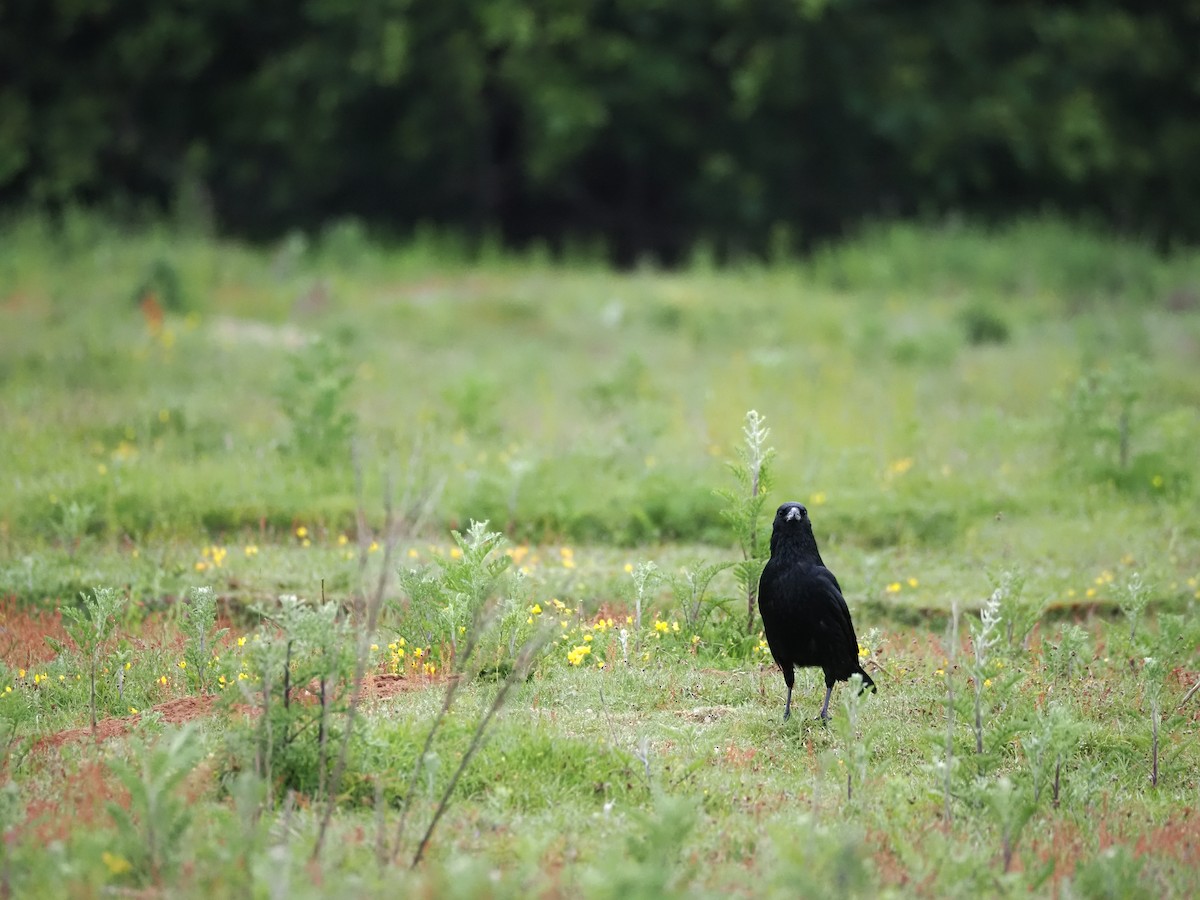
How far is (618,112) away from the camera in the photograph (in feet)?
86.7

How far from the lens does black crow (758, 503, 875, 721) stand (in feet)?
19.6

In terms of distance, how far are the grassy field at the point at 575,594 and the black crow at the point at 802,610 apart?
31 cm

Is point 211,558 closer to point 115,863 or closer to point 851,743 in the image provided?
point 115,863

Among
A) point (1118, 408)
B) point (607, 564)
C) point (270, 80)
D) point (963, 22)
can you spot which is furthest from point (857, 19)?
point (607, 564)

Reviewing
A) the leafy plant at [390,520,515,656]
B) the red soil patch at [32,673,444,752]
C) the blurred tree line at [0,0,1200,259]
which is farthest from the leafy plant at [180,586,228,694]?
the blurred tree line at [0,0,1200,259]

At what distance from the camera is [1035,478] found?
413 inches

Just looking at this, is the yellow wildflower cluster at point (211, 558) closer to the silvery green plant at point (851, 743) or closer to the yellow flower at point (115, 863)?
the yellow flower at point (115, 863)

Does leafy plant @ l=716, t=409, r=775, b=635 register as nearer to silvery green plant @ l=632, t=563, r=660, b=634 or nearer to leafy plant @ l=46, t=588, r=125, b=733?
silvery green plant @ l=632, t=563, r=660, b=634

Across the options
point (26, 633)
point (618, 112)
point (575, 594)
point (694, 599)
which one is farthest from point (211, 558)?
point (618, 112)

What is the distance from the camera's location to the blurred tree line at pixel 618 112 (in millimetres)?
24703

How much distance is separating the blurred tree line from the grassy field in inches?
350

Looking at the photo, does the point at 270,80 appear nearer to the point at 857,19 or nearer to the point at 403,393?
the point at 857,19

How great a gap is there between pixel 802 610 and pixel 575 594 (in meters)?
2.18

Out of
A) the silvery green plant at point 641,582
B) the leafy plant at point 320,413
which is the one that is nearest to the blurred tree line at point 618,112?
the leafy plant at point 320,413
